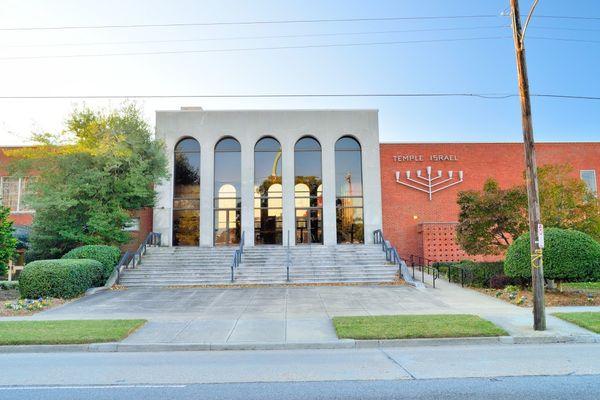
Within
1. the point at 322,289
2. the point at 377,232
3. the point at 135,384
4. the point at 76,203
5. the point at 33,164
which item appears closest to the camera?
the point at 135,384

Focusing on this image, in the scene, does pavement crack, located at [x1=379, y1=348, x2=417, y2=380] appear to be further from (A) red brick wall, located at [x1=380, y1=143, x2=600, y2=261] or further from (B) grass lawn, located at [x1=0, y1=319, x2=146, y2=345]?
(A) red brick wall, located at [x1=380, y1=143, x2=600, y2=261]

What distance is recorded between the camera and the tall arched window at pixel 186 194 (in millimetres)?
27859

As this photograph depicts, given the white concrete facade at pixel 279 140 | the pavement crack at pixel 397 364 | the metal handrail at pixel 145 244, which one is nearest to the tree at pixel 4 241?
the metal handrail at pixel 145 244

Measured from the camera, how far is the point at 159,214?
90.2 feet

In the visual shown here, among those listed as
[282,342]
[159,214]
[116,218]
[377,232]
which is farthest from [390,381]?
[159,214]

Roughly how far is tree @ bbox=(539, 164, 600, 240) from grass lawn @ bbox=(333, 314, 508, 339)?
937 cm

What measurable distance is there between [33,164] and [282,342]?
18904 mm

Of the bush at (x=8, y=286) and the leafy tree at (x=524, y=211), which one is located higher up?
the leafy tree at (x=524, y=211)

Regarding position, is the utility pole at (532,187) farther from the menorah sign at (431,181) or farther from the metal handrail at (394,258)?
the menorah sign at (431,181)

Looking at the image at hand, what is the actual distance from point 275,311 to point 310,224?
49.0 feet

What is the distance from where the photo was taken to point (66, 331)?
1009 centimetres

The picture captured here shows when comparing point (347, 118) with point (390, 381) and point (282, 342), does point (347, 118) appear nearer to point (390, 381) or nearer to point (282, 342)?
point (282, 342)

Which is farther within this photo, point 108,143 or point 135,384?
point 108,143

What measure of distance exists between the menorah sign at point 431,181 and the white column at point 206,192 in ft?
38.9
